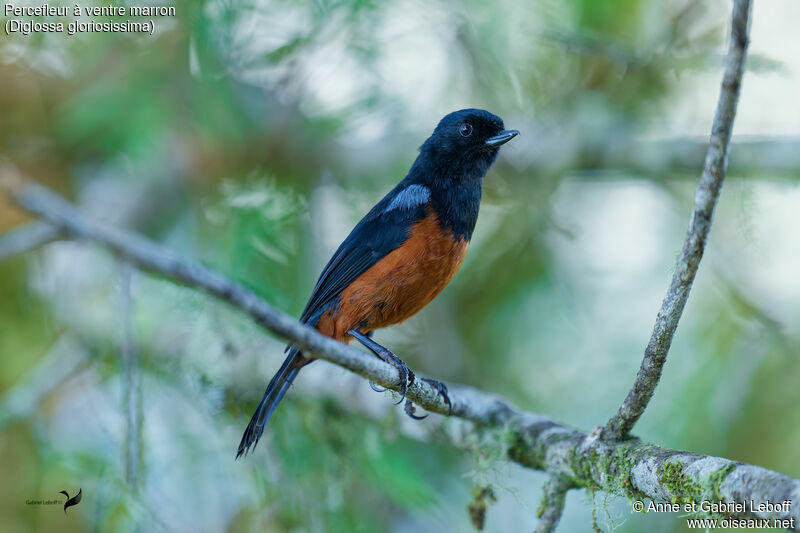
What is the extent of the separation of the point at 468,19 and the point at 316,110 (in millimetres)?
1189

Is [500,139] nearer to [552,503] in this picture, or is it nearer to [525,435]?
[525,435]

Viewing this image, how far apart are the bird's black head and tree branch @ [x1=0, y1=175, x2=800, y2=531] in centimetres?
111

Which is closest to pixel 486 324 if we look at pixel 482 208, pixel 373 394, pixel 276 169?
pixel 482 208

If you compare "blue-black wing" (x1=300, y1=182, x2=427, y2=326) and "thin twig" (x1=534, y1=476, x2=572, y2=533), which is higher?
"blue-black wing" (x1=300, y1=182, x2=427, y2=326)

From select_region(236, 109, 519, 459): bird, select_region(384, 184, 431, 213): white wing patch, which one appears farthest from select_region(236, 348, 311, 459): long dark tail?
select_region(384, 184, 431, 213): white wing patch

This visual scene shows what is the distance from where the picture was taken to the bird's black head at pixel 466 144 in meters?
3.69

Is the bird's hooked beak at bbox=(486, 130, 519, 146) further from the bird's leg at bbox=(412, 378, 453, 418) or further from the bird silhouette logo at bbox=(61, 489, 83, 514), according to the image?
the bird silhouette logo at bbox=(61, 489, 83, 514)

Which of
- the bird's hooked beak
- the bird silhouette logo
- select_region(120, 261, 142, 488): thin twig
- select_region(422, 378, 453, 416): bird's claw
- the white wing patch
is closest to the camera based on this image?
select_region(120, 261, 142, 488): thin twig

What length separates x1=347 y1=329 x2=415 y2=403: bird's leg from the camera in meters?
2.80

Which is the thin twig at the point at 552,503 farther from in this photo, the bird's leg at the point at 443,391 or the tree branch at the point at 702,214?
the tree branch at the point at 702,214

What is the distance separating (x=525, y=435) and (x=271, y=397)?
1.15 m

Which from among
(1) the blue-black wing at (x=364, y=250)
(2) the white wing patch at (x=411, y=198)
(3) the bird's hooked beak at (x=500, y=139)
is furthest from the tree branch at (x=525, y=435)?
(3) the bird's hooked beak at (x=500, y=139)

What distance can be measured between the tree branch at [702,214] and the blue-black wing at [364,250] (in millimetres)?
1449

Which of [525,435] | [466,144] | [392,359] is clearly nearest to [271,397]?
[392,359]
